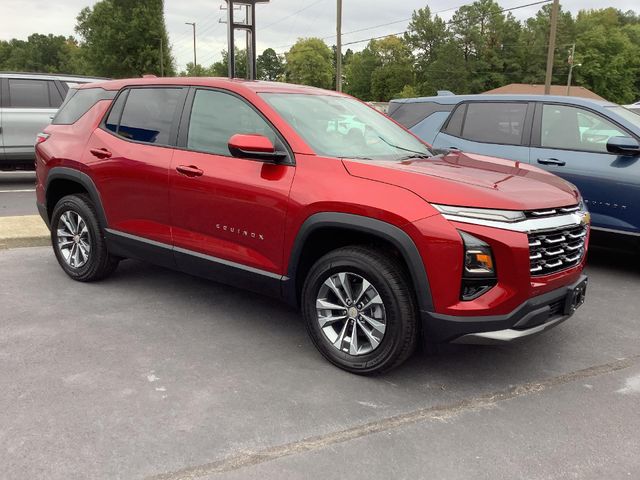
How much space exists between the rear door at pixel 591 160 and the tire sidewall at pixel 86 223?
4.29 m

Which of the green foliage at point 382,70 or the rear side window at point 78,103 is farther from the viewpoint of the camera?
the green foliage at point 382,70

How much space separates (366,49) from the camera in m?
98.8

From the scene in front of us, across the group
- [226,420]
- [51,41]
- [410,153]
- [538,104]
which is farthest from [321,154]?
[51,41]

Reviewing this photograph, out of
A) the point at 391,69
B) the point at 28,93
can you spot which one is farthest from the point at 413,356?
the point at 391,69

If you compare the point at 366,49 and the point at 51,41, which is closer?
the point at 366,49

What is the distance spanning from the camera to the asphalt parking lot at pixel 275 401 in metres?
2.63

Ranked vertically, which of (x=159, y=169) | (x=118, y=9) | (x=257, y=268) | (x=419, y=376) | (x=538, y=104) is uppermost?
(x=118, y=9)

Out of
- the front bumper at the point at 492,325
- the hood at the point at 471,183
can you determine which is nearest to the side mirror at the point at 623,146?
the hood at the point at 471,183

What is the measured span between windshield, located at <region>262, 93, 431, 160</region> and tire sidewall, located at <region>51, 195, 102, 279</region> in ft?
6.39

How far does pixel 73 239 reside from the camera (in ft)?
16.9

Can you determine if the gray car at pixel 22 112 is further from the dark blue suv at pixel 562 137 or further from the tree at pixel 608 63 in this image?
the tree at pixel 608 63

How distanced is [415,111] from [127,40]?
57.3m

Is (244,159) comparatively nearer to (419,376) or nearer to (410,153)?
(410,153)

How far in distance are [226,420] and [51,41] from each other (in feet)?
447
